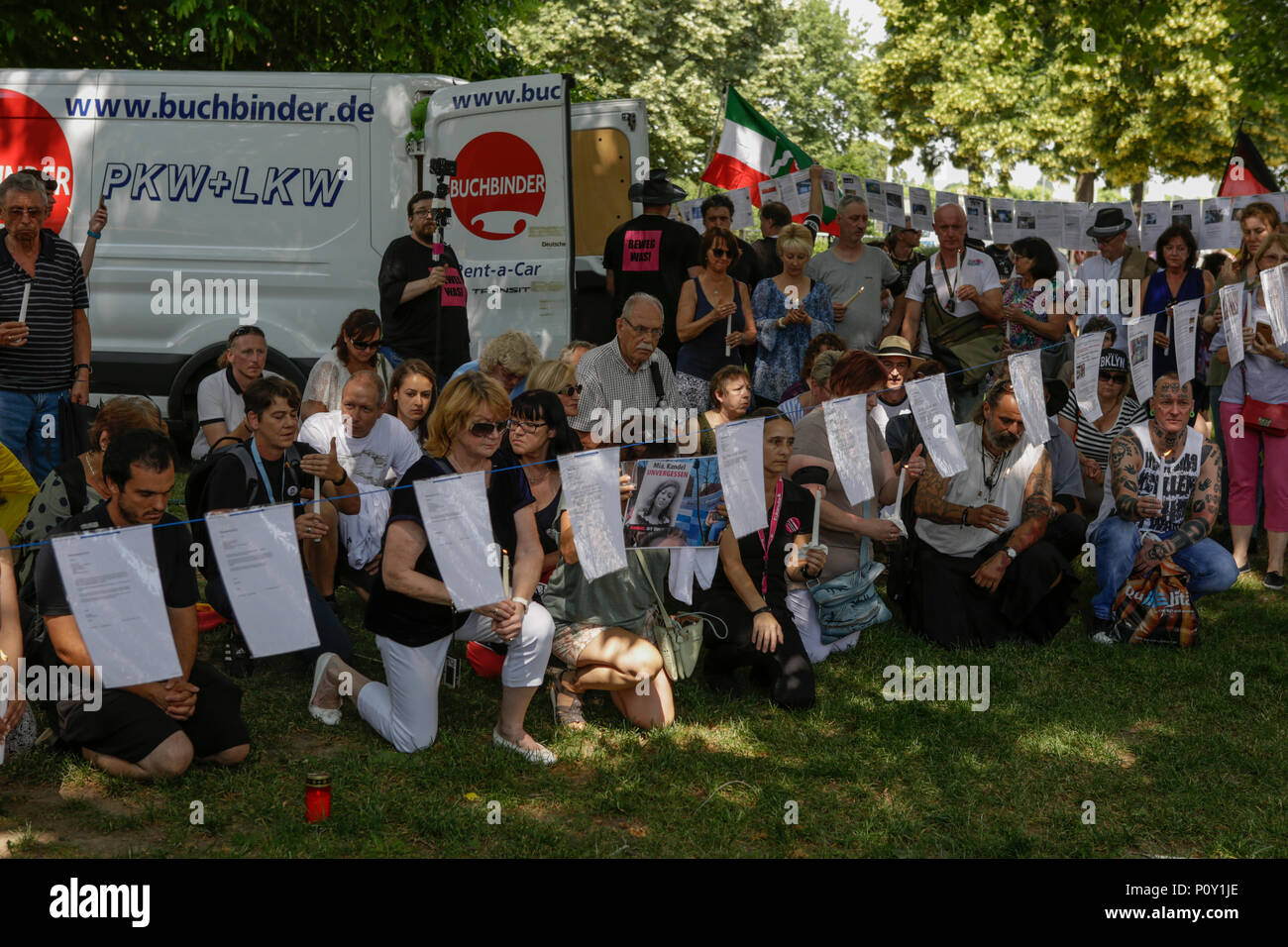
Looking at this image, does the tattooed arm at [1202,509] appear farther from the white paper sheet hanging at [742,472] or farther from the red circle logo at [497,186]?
the red circle logo at [497,186]

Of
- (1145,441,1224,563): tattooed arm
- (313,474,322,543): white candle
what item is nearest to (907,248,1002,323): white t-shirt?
(1145,441,1224,563): tattooed arm

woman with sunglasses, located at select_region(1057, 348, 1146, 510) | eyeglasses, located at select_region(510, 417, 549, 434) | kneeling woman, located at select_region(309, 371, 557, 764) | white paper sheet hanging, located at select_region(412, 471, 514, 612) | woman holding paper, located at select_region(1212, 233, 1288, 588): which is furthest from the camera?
woman with sunglasses, located at select_region(1057, 348, 1146, 510)

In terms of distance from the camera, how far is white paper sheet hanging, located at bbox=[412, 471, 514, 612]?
472 centimetres

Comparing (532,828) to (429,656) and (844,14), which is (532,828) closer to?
(429,656)

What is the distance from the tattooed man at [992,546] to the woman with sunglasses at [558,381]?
196cm

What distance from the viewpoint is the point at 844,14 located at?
42.5 meters

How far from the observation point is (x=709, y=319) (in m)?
8.01

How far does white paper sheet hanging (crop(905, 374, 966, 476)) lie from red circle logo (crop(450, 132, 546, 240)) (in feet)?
11.6

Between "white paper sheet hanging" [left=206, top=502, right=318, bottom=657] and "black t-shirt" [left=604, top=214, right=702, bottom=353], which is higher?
"black t-shirt" [left=604, top=214, right=702, bottom=353]

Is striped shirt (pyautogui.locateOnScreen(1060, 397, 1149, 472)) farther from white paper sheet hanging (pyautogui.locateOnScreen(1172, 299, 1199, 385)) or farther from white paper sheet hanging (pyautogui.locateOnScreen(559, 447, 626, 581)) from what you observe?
white paper sheet hanging (pyautogui.locateOnScreen(559, 447, 626, 581))

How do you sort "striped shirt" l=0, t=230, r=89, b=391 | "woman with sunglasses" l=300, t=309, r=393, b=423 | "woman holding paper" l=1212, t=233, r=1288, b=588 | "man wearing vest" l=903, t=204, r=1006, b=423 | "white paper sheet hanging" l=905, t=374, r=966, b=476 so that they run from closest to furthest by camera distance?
1. "white paper sheet hanging" l=905, t=374, r=966, b=476
2. "striped shirt" l=0, t=230, r=89, b=391
3. "woman with sunglasses" l=300, t=309, r=393, b=423
4. "woman holding paper" l=1212, t=233, r=1288, b=588
5. "man wearing vest" l=903, t=204, r=1006, b=423

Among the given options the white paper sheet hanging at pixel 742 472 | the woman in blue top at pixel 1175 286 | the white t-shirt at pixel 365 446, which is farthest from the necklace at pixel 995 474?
the white t-shirt at pixel 365 446

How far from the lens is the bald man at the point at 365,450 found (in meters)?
6.27
